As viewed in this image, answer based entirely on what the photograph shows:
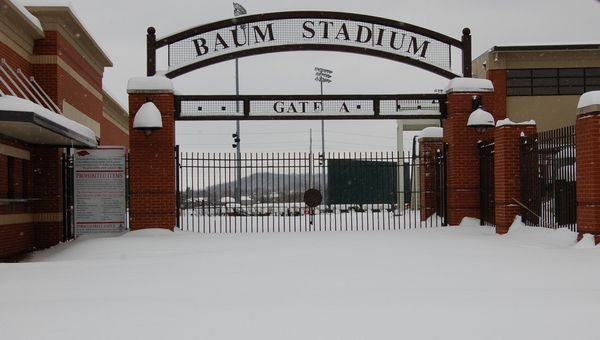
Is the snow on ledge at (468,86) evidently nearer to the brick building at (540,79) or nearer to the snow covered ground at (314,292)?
the snow covered ground at (314,292)

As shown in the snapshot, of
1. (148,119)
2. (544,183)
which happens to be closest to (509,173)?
(544,183)

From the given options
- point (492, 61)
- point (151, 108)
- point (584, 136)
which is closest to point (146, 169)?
point (151, 108)

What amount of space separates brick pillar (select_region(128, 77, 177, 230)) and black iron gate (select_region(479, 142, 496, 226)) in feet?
23.7

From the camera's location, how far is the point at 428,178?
65.8 ft

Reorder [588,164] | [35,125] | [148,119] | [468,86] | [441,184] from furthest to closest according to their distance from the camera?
[441,184]
[468,86]
[148,119]
[35,125]
[588,164]

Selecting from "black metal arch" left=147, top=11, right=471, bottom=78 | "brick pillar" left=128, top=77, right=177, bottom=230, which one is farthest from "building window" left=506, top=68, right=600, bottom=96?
"brick pillar" left=128, top=77, right=177, bottom=230

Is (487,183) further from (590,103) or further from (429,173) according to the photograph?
(590,103)

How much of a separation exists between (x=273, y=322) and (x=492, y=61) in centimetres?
3104

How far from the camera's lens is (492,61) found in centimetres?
3453

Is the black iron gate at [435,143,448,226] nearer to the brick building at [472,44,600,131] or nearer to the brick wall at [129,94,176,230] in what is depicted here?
the brick wall at [129,94,176,230]

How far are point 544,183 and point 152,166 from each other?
8.56 m

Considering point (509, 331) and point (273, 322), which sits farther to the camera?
point (273, 322)

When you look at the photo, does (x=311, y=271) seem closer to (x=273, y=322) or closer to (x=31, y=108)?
(x=273, y=322)

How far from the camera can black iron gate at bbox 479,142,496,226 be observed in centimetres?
1591
